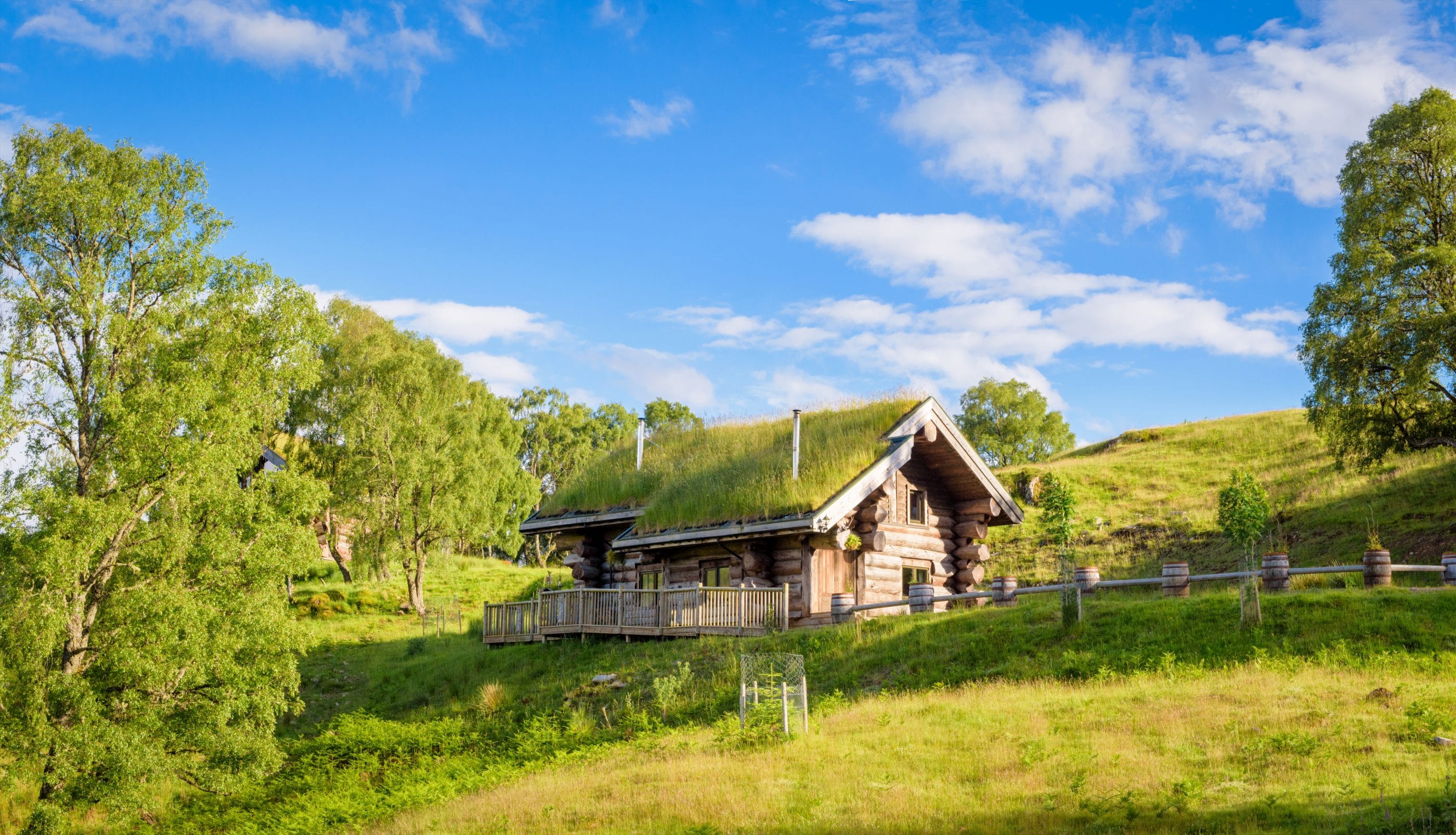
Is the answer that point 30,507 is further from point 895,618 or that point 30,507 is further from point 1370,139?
point 1370,139

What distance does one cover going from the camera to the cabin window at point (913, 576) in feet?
105

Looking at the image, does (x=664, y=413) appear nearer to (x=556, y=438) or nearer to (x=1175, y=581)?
(x=556, y=438)

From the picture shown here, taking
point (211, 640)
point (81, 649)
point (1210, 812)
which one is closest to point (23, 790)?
point (81, 649)

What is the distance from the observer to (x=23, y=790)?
2506 centimetres

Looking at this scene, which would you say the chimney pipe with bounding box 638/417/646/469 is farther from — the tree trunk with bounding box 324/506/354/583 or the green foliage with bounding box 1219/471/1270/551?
the tree trunk with bounding box 324/506/354/583

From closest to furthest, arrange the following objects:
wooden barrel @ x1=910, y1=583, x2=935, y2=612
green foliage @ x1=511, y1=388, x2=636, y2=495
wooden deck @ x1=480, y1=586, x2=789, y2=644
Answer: wooden barrel @ x1=910, y1=583, x2=935, y2=612 < wooden deck @ x1=480, y1=586, x2=789, y2=644 < green foliage @ x1=511, y1=388, x2=636, y2=495

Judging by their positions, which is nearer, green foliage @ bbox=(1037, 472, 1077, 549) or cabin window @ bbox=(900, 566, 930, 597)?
cabin window @ bbox=(900, 566, 930, 597)

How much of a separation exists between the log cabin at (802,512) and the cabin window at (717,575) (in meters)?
0.04

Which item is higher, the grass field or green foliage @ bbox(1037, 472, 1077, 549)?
green foliage @ bbox(1037, 472, 1077, 549)

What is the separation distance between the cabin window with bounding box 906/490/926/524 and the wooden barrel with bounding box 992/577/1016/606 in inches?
201

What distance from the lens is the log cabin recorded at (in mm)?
28984

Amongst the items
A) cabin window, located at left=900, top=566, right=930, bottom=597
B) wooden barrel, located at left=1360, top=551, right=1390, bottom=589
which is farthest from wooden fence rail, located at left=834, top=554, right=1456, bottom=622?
cabin window, located at left=900, top=566, right=930, bottom=597

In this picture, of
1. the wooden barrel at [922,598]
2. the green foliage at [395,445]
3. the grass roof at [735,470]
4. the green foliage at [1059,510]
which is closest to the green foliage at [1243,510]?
the green foliage at [1059,510]

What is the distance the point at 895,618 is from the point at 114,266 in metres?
22.0
